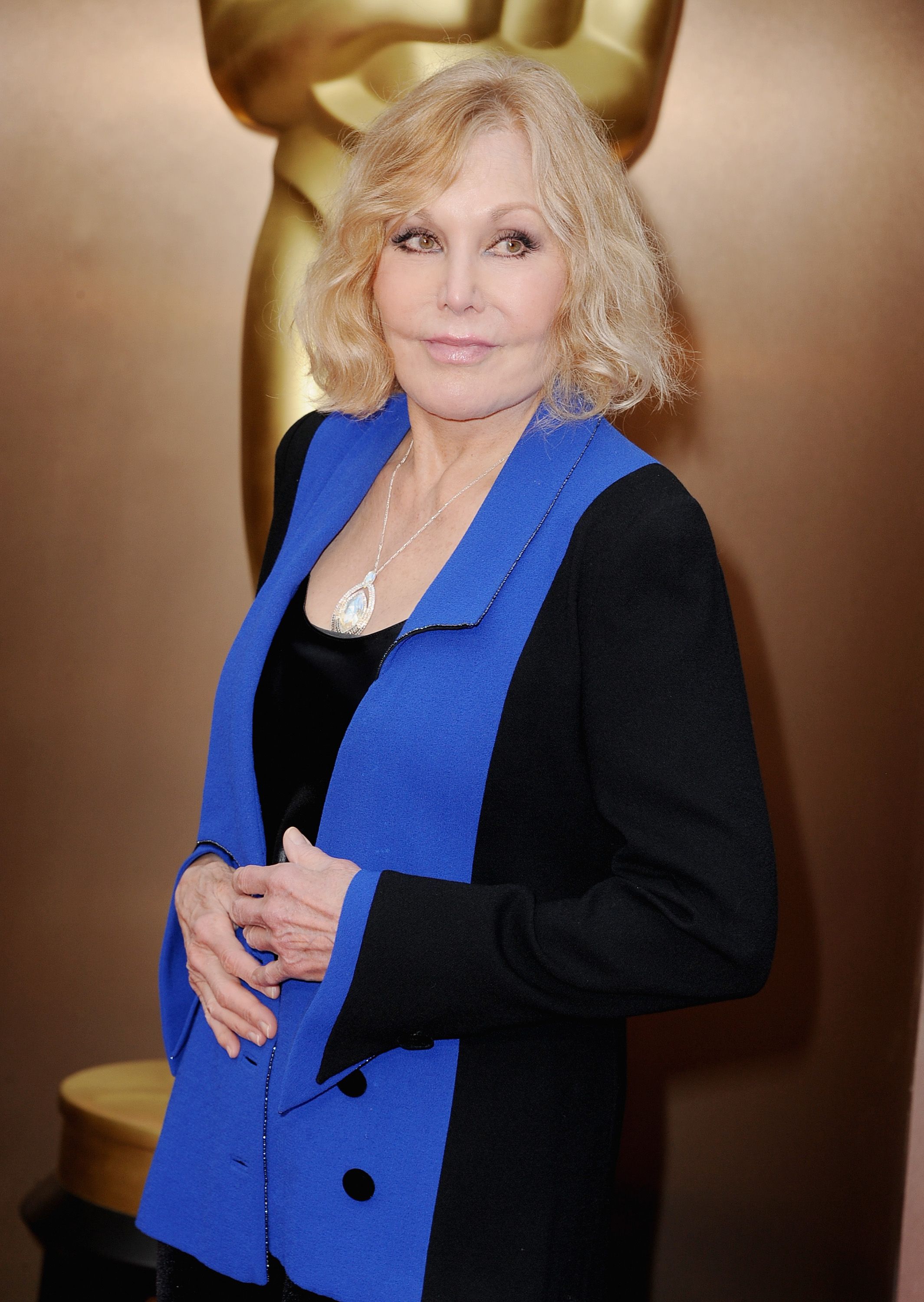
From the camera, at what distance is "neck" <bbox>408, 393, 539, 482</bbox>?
1.08 meters

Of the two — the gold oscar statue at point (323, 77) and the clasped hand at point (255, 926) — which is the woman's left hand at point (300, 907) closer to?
the clasped hand at point (255, 926)

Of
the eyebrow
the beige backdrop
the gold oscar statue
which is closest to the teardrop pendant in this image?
the eyebrow

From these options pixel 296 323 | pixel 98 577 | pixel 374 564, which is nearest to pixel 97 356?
pixel 98 577

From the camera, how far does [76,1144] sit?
5.98ft

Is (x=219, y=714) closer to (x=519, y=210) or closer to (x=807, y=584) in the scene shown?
(x=519, y=210)

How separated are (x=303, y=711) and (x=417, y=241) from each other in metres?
0.43

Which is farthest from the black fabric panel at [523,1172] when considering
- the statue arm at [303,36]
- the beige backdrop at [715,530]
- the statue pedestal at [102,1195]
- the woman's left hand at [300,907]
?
the statue arm at [303,36]

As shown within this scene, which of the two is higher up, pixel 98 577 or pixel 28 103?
pixel 28 103

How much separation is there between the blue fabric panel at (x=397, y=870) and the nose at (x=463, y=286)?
124mm

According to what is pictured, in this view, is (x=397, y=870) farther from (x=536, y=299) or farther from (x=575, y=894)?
(x=536, y=299)

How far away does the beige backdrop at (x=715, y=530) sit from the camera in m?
1.90

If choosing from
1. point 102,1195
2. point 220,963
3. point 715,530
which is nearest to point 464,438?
point 220,963

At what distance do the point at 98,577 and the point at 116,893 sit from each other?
56cm

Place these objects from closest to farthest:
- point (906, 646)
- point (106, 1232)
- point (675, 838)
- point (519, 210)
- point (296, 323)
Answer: point (675, 838) < point (519, 210) < point (296, 323) < point (106, 1232) < point (906, 646)
